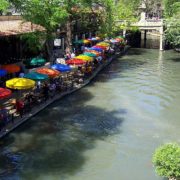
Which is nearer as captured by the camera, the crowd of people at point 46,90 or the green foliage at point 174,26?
the crowd of people at point 46,90

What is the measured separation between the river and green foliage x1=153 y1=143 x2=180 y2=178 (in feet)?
11.7

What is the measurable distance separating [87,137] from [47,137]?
8.11ft

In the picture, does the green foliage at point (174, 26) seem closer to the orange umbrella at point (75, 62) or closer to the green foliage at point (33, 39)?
the orange umbrella at point (75, 62)

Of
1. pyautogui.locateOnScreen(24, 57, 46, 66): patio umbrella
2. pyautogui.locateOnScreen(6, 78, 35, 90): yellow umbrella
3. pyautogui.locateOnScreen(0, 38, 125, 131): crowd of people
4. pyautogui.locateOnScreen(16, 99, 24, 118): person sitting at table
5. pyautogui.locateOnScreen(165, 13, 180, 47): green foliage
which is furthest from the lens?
pyautogui.locateOnScreen(165, 13, 180, 47): green foliage

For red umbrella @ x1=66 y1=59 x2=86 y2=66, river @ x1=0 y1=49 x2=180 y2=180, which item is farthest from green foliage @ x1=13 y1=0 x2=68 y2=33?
river @ x1=0 y1=49 x2=180 y2=180

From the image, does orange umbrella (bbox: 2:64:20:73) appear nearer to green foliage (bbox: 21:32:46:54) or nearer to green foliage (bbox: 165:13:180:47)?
green foliage (bbox: 21:32:46:54)

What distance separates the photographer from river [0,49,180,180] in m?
19.9

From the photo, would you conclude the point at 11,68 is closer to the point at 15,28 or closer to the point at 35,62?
the point at 35,62

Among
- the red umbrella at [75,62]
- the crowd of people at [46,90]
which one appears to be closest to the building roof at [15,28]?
the red umbrella at [75,62]

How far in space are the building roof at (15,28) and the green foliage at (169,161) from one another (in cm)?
1928

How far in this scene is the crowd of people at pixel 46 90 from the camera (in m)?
25.5

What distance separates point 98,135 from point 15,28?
15198 mm

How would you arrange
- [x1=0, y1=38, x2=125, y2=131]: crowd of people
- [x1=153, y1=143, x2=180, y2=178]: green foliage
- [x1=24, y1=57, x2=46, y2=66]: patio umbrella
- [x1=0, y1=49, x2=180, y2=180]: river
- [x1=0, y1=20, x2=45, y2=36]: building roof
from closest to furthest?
1. [x1=153, y1=143, x2=180, y2=178]: green foliage
2. [x1=0, y1=49, x2=180, y2=180]: river
3. [x1=0, y1=38, x2=125, y2=131]: crowd of people
4. [x1=0, y1=20, x2=45, y2=36]: building roof
5. [x1=24, y1=57, x2=46, y2=66]: patio umbrella

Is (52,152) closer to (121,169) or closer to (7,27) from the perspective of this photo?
(121,169)
